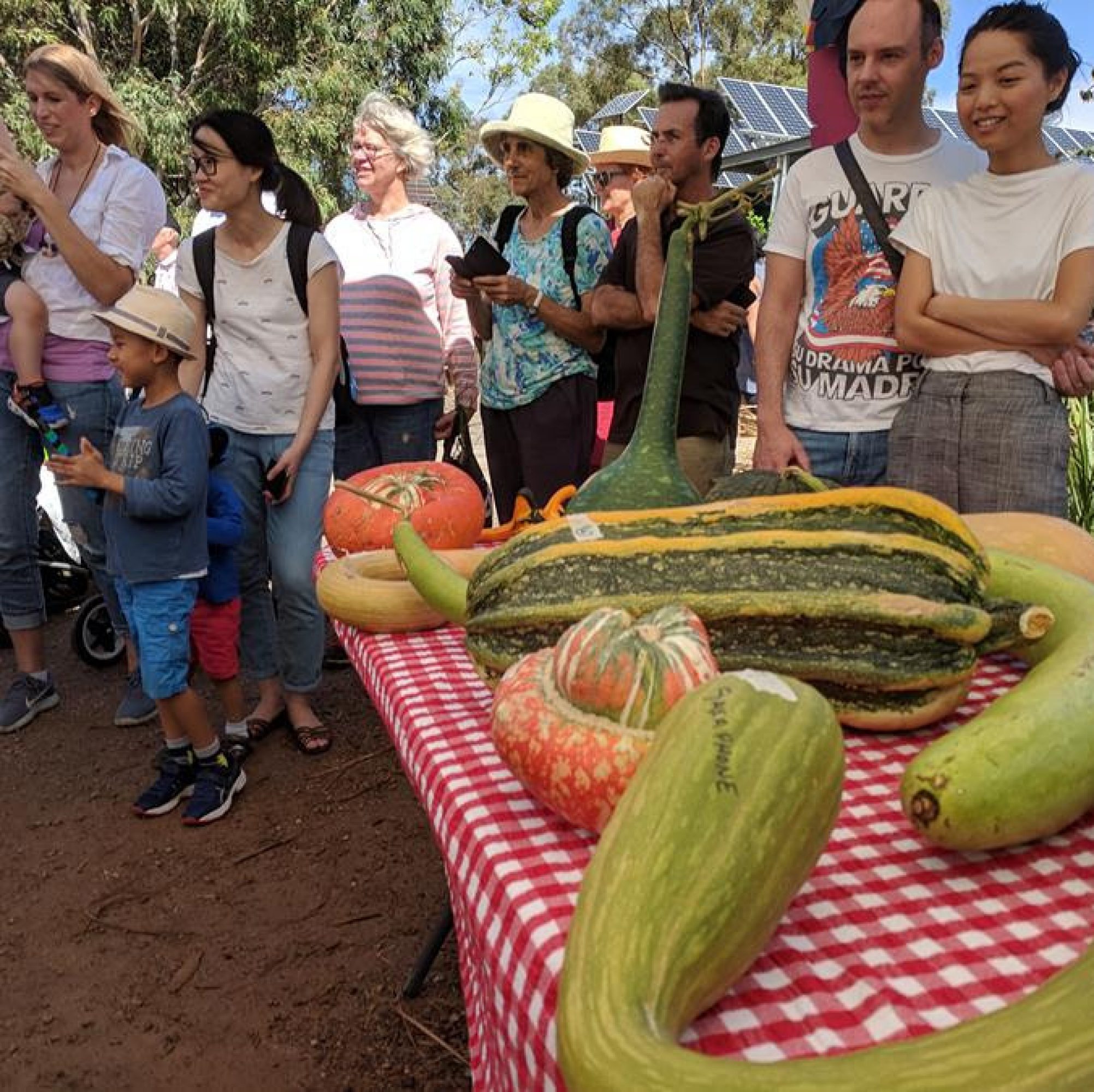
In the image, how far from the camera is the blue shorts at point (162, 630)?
3.01m

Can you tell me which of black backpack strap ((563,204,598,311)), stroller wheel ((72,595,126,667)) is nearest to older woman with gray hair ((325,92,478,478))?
black backpack strap ((563,204,598,311))

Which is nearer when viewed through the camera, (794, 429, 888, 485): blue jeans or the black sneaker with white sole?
(794, 429, 888, 485): blue jeans

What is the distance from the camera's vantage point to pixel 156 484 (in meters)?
2.87

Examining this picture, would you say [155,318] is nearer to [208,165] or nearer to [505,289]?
[208,165]

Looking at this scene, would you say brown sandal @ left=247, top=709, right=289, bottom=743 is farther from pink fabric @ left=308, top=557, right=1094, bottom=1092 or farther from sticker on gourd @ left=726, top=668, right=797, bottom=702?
sticker on gourd @ left=726, top=668, right=797, bottom=702

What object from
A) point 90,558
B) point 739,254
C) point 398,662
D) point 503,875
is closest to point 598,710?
point 503,875

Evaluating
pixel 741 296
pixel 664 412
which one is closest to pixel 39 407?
pixel 741 296

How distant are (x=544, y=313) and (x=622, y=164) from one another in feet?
7.99

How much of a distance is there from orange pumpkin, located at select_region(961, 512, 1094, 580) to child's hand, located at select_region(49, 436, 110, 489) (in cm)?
232

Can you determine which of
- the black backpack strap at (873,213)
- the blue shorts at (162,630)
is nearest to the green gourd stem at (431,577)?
the black backpack strap at (873,213)

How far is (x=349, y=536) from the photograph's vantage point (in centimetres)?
222

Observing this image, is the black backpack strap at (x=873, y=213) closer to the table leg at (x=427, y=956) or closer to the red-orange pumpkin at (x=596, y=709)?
the red-orange pumpkin at (x=596, y=709)

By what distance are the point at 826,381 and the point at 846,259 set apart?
1.01 ft

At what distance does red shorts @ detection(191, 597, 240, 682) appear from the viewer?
3381 millimetres
